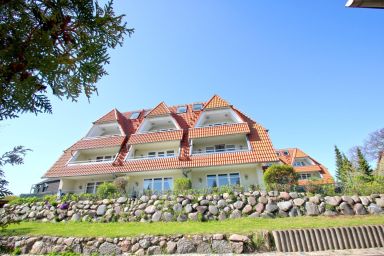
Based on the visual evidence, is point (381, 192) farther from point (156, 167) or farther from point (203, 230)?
point (156, 167)

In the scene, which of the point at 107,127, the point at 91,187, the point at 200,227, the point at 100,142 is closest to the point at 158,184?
the point at 91,187

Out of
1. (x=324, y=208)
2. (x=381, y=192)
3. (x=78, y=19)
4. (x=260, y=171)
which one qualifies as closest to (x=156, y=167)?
(x=260, y=171)

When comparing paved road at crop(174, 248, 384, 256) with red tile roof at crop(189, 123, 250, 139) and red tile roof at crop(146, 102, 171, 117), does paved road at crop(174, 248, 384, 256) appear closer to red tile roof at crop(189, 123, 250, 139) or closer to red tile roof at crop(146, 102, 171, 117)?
red tile roof at crop(189, 123, 250, 139)

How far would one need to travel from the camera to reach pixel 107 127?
25.5m

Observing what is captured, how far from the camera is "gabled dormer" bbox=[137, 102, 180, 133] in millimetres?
23734

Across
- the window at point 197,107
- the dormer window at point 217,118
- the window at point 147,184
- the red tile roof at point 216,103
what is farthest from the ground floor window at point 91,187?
the window at point 197,107

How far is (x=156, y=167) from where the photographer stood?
19844mm

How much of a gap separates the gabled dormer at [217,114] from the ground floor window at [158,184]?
6414mm

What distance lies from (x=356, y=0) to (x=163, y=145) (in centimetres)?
2138

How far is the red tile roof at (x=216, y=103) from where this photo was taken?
23.3 m

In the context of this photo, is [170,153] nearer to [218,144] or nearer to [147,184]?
[147,184]

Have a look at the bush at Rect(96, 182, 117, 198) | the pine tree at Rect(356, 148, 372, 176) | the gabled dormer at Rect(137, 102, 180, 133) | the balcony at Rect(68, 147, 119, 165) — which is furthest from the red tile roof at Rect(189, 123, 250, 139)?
the pine tree at Rect(356, 148, 372, 176)

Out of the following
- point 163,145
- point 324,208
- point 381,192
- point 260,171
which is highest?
point 163,145

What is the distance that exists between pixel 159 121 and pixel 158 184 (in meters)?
7.21
